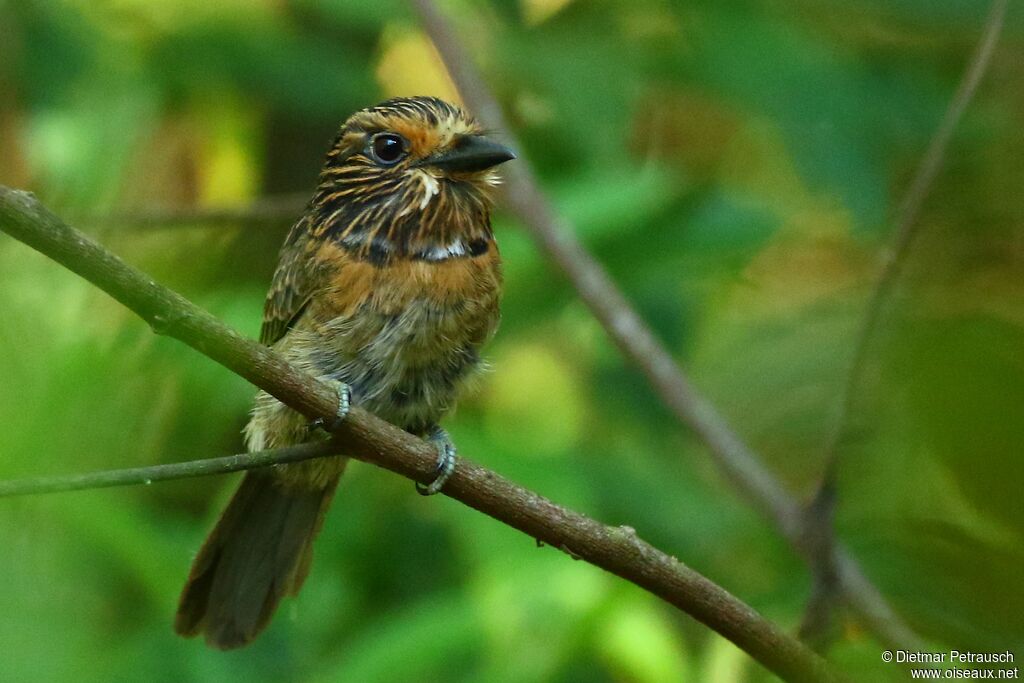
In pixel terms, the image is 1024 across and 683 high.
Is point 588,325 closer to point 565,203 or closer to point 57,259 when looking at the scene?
point 565,203

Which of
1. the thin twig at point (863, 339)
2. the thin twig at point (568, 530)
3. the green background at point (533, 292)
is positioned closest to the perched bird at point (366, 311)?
Answer: the green background at point (533, 292)

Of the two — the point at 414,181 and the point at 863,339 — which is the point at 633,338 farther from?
the point at 863,339

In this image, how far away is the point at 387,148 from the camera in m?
2.91

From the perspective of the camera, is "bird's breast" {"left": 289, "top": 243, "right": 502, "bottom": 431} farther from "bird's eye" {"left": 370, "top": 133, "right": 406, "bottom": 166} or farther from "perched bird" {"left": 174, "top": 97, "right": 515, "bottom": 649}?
"bird's eye" {"left": 370, "top": 133, "right": 406, "bottom": 166}

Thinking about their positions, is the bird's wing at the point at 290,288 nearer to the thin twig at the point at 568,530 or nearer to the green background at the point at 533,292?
the green background at the point at 533,292

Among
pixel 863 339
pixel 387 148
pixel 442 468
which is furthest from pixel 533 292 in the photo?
pixel 442 468

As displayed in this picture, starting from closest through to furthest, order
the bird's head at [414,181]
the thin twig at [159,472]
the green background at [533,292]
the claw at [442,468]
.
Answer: the thin twig at [159,472] → the claw at [442,468] → the green background at [533,292] → the bird's head at [414,181]

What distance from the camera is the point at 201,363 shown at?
3.12 m

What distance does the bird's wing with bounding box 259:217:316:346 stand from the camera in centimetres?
280

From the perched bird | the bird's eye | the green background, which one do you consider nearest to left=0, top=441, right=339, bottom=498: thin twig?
the green background

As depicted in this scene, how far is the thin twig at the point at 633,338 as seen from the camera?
10.1 feet

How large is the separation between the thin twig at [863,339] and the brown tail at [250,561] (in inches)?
42.5

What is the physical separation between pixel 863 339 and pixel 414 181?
3.28ft

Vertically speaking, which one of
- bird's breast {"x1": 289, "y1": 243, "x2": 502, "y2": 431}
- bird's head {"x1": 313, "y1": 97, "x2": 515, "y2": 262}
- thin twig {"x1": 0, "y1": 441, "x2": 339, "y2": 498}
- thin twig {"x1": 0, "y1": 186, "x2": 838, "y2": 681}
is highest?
bird's head {"x1": 313, "y1": 97, "x2": 515, "y2": 262}
